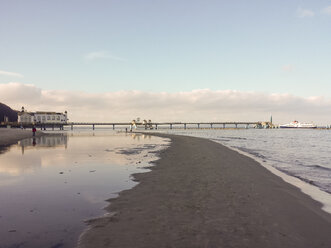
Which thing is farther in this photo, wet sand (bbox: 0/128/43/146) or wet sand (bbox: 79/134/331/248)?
wet sand (bbox: 0/128/43/146)

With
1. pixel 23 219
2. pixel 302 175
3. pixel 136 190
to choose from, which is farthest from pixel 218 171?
pixel 23 219

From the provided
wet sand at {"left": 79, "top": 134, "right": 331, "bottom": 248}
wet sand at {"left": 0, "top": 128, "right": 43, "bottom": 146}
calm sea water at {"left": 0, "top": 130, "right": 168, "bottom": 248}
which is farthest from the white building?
wet sand at {"left": 79, "top": 134, "right": 331, "bottom": 248}

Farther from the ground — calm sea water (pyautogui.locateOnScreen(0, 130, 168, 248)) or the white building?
the white building

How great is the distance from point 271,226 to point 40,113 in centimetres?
19618

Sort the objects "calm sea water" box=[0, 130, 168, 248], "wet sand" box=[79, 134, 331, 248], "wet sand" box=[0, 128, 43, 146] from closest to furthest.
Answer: "wet sand" box=[79, 134, 331, 248]
"calm sea water" box=[0, 130, 168, 248]
"wet sand" box=[0, 128, 43, 146]

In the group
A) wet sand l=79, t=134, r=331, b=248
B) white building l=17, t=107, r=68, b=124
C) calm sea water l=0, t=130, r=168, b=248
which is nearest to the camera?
wet sand l=79, t=134, r=331, b=248

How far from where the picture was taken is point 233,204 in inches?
284

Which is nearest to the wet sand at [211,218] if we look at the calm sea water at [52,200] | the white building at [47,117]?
the calm sea water at [52,200]

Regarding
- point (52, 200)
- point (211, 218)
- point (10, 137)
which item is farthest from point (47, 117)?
point (211, 218)

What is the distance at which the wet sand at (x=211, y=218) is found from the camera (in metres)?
4.73

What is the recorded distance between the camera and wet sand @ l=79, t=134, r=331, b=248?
4.73m

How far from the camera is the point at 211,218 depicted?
596 centimetres

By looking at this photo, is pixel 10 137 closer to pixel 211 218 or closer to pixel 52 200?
pixel 52 200

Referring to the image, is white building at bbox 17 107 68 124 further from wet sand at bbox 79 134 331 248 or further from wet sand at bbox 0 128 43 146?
wet sand at bbox 79 134 331 248
